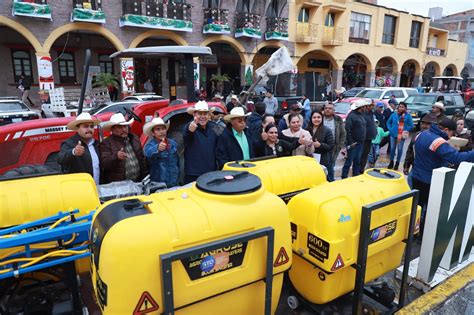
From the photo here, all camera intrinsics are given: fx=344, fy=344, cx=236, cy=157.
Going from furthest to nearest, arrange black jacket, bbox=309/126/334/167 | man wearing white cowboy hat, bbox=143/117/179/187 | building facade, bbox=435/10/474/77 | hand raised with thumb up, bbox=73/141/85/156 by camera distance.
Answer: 1. building facade, bbox=435/10/474/77
2. black jacket, bbox=309/126/334/167
3. man wearing white cowboy hat, bbox=143/117/179/187
4. hand raised with thumb up, bbox=73/141/85/156

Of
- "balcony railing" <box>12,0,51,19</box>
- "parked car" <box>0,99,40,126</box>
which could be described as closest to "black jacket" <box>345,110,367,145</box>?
"parked car" <box>0,99,40,126</box>

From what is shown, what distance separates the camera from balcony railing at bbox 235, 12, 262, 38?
70.7 feet

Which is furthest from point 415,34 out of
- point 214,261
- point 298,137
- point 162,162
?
point 214,261

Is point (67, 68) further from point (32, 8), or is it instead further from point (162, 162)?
point (162, 162)

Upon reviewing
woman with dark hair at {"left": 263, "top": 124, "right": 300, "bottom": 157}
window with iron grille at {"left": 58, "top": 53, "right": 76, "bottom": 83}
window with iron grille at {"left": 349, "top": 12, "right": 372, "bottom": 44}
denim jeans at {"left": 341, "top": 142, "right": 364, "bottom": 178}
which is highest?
window with iron grille at {"left": 349, "top": 12, "right": 372, "bottom": 44}

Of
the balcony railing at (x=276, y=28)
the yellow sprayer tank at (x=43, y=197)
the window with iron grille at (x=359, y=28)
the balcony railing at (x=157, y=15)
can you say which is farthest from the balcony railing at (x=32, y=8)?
the window with iron grille at (x=359, y=28)

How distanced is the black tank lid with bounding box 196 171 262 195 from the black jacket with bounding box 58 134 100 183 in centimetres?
197

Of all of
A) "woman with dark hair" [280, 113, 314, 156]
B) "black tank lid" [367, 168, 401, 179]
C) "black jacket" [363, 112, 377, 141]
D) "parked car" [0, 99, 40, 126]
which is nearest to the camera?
"black tank lid" [367, 168, 401, 179]

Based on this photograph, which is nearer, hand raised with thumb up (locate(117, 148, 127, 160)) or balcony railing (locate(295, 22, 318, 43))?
hand raised with thumb up (locate(117, 148, 127, 160))

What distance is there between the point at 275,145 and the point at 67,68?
19098mm

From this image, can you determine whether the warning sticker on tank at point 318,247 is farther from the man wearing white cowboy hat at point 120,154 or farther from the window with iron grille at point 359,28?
the window with iron grille at point 359,28

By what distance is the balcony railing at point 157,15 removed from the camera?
17.6m

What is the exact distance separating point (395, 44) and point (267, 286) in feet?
108

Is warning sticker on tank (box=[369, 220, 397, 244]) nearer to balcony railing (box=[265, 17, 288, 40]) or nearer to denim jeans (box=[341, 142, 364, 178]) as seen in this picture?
denim jeans (box=[341, 142, 364, 178])
